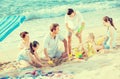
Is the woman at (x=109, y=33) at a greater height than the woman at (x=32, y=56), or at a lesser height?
greater

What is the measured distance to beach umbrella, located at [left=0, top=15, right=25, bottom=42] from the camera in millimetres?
2545

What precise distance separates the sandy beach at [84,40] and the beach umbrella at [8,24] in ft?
0.11

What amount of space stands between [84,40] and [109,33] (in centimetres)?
23

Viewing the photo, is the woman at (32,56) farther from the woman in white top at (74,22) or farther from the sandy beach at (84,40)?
the woman in white top at (74,22)

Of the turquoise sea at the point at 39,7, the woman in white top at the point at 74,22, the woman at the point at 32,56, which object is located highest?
the turquoise sea at the point at 39,7

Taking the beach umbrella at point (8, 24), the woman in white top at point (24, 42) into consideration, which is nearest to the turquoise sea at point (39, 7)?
the beach umbrella at point (8, 24)

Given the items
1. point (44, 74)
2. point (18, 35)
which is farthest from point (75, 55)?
point (18, 35)

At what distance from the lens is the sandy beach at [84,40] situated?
2439 millimetres

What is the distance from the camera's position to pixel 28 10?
2.57 m

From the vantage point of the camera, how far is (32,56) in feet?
8.27

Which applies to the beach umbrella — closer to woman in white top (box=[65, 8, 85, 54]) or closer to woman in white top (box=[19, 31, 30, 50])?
woman in white top (box=[19, 31, 30, 50])

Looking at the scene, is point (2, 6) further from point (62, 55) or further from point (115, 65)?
point (115, 65)

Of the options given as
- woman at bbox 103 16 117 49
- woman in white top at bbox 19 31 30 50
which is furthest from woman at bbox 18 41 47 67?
woman at bbox 103 16 117 49

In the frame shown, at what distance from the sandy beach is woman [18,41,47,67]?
0.04 metres
